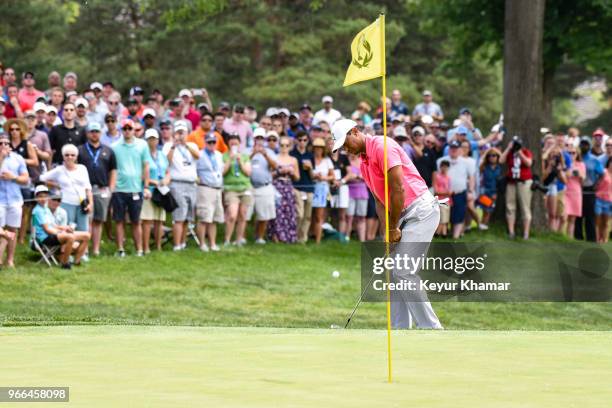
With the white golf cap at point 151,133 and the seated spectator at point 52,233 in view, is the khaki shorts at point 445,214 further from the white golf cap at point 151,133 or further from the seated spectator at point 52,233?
the seated spectator at point 52,233

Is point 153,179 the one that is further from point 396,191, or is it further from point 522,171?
point 396,191

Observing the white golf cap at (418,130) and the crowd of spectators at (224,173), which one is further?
the white golf cap at (418,130)

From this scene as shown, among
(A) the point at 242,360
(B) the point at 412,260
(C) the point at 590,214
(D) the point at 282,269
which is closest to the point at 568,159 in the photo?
(C) the point at 590,214

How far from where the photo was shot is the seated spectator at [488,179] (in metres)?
25.0

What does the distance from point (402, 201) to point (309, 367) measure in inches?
129

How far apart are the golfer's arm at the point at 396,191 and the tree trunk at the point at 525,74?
49.8 feet

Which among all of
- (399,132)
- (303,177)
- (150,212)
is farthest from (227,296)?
(399,132)

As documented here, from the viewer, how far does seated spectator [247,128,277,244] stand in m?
21.9

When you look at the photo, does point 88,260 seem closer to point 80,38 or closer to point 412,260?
point 412,260

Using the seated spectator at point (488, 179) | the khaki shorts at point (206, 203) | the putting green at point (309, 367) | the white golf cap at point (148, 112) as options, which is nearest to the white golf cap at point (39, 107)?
the white golf cap at point (148, 112)

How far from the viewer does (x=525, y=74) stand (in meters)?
26.7

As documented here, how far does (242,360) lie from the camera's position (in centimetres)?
853

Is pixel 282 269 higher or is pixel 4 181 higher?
pixel 4 181

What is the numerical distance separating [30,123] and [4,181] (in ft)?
5.58
